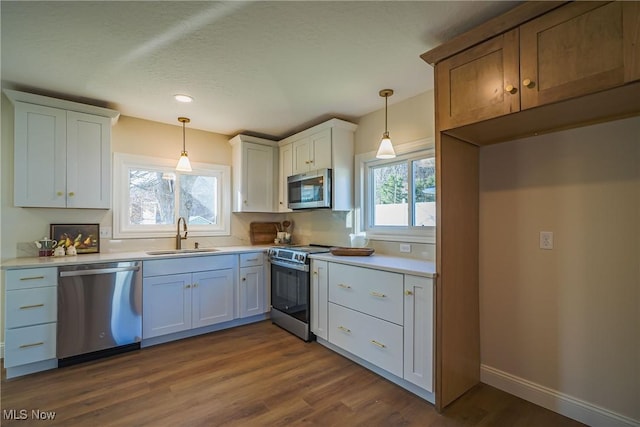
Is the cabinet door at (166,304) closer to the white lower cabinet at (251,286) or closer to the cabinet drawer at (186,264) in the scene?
the cabinet drawer at (186,264)

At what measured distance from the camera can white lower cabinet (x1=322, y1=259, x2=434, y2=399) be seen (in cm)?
203

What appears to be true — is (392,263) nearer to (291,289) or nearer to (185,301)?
(291,289)

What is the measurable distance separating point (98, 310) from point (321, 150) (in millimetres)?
2595

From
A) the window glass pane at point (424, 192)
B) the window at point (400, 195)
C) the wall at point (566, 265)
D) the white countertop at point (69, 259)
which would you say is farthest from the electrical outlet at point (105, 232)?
the wall at point (566, 265)

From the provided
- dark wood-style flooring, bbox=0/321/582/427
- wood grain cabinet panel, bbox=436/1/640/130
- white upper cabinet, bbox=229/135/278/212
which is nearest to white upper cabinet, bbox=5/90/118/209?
white upper cabinet, bbox=229/135/278/212

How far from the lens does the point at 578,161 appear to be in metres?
1.86

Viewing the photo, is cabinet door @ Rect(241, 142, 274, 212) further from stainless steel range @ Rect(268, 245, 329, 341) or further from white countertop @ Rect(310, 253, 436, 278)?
white countertop @ Rect(310, 253, 436, 278)

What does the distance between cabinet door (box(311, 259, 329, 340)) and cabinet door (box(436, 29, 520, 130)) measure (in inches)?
66.1

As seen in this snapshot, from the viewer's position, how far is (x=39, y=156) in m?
2.69

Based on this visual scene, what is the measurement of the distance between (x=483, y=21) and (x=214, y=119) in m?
2.72

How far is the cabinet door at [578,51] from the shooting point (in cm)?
127

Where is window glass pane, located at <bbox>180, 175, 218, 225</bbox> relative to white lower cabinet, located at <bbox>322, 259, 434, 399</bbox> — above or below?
above

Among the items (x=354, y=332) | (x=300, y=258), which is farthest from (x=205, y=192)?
(x=354, y=332)

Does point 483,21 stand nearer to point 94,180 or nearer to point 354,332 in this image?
point 354,332
